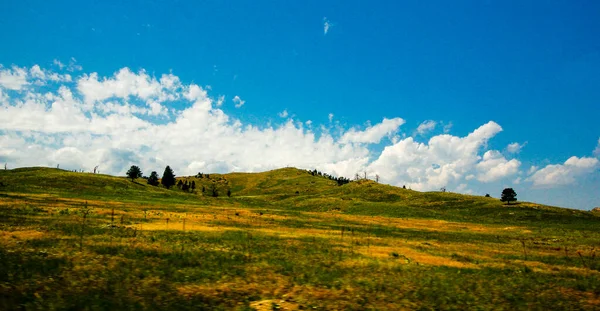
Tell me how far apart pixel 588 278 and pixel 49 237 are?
4126 cm

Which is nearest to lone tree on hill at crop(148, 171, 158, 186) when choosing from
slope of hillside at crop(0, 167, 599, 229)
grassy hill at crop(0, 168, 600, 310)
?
slope of hillside at crop(0, 167, 599, 229)

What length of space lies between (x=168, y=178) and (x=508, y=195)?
Answer: 552 ft

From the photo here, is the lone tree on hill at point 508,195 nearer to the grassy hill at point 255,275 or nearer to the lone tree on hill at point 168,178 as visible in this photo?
the grassy hill at point 255,275

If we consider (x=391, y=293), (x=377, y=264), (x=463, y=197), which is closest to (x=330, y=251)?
(x=377, y=264)

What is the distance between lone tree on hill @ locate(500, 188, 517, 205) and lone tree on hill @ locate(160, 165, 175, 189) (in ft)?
544

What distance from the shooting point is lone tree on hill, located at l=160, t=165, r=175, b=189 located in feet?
628

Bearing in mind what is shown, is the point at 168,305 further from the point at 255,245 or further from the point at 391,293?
the point at 255,245

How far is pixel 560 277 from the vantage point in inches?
1043

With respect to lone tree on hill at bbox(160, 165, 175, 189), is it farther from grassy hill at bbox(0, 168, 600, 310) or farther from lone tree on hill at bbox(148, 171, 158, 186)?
grassy hill at bbox(0, 168, 600, 310)

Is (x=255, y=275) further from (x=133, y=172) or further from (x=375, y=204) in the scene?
(x=133, y=172)

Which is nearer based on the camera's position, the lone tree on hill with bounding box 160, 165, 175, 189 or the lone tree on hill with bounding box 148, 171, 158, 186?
the lone tree on hill with bounding box 148, 171, 158, 186

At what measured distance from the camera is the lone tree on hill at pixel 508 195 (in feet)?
501

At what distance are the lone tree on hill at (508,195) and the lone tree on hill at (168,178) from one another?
544 ft

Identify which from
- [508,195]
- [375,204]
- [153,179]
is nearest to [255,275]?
[375,204]
